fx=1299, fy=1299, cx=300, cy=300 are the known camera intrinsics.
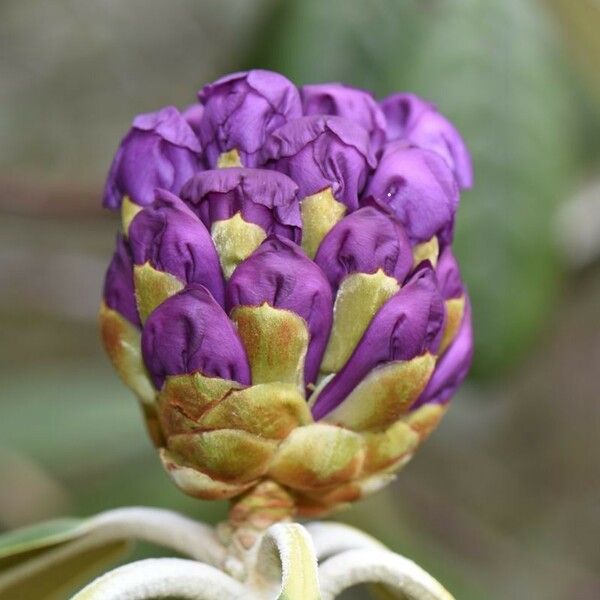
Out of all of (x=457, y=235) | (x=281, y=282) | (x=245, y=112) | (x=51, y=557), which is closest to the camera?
(x=281, y=282)

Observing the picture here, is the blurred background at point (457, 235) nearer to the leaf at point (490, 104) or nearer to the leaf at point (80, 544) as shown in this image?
the leaf at point (490, 104)

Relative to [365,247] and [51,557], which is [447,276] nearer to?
[365,247]

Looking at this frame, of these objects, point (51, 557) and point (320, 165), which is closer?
point (320, 165)

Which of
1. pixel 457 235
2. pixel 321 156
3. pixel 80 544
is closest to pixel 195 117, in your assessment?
pixel 321 156

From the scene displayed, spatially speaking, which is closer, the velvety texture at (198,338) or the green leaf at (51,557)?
the velvety texture at (198,338)

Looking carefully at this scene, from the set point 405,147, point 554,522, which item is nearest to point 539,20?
point 405,147

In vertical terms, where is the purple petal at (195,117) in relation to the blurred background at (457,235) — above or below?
above

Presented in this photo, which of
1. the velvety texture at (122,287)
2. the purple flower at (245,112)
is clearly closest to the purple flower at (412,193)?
the purple flower at (245,112)

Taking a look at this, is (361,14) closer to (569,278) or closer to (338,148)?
(569,278)
